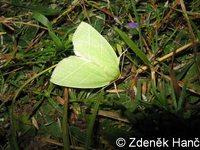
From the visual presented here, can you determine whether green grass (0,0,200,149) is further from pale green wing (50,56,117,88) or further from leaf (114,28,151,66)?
pale green wing (50,56,117,88)

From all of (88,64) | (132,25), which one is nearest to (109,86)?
(88,64)

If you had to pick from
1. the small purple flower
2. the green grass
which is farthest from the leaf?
the small purple flower

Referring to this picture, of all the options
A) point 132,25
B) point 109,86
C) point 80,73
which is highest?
A: point 132,25

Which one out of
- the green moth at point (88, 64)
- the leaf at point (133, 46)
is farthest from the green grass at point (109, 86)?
the green moth at point (88, 64)

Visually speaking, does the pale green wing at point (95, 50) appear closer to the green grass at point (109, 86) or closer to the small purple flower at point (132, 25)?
the green grass at point (109, 86)

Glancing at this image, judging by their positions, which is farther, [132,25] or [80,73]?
[132,25]

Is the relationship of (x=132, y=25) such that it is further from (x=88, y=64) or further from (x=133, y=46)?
(x=88, y=64)
